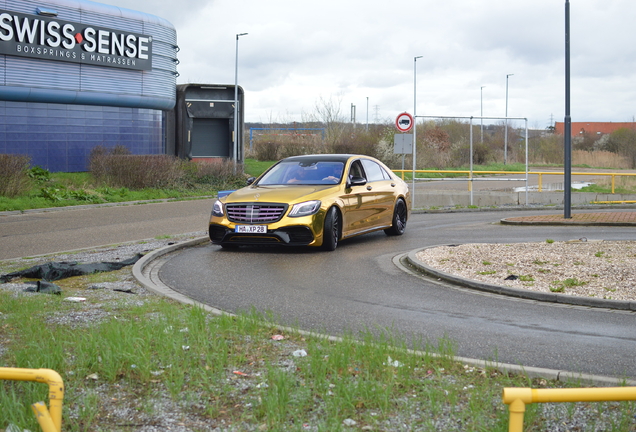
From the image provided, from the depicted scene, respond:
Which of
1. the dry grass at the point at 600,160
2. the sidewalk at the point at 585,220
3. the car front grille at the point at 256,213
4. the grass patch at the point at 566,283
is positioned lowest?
A: the grass patch at the point at 566,283

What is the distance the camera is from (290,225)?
1225 cm

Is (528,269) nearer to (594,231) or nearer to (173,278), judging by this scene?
(173,278)

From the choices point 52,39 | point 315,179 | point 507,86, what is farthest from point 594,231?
point 507,86

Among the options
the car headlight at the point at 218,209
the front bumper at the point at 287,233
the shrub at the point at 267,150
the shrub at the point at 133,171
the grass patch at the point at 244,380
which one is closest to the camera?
the grass patch at the point at 244,380

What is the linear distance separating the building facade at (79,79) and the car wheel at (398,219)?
1853 cm

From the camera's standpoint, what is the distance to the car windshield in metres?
13.6

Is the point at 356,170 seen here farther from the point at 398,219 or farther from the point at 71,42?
the point at 71,42

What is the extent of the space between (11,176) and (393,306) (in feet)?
55.2

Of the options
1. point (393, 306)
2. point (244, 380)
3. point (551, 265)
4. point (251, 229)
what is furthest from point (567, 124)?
point (244, 380)

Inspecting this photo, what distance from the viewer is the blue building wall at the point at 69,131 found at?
29203mm

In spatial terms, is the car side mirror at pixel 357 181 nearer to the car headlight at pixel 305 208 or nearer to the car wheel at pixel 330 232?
the car wheel at pixel 330 232

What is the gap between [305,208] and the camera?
40.5 feet

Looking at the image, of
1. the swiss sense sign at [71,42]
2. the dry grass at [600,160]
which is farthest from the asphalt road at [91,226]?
the dry grass at [600,160]

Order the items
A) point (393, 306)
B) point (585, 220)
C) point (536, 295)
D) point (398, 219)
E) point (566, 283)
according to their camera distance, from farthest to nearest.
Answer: point (585, 220), point (398, 219), point (566, 283), point (536, 295), point (393, 306)
